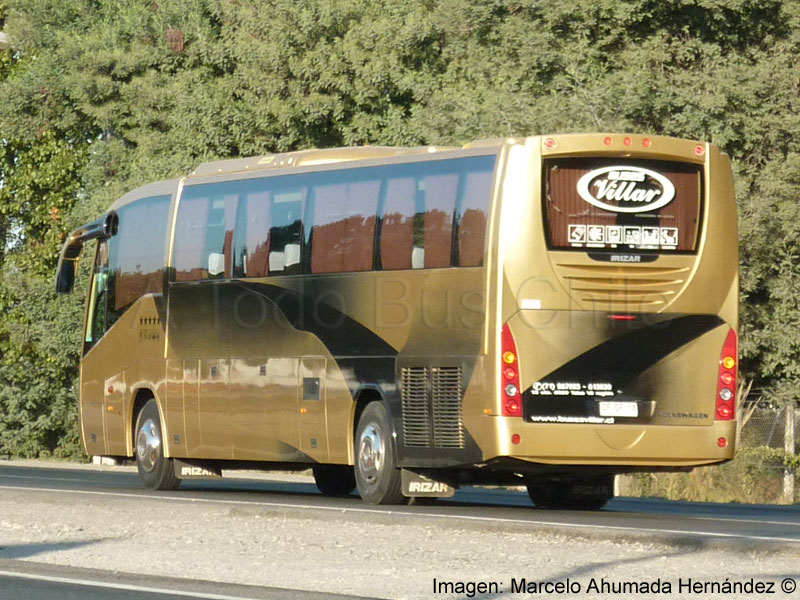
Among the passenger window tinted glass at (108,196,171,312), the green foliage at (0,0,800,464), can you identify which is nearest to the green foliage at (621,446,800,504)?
the green foliage at (0,0,800,464)

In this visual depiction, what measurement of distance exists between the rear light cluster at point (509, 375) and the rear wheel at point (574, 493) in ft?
10.1

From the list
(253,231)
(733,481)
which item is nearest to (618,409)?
(253,231)

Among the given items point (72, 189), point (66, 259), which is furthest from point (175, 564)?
point (72, 189)

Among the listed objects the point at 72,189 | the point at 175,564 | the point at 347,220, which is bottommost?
the point at 175,564

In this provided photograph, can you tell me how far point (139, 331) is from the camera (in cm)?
2328

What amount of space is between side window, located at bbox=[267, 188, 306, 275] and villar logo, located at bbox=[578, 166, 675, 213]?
4.12m

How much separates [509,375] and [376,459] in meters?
2.49

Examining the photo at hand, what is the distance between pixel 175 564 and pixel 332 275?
6890 mm

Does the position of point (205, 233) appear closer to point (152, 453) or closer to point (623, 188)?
point (152, 453)

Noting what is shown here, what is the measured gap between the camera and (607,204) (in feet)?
56.5

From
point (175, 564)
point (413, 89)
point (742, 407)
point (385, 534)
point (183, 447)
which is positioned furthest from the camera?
point (413, 89)

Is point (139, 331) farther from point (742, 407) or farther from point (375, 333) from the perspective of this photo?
point (742, 407)

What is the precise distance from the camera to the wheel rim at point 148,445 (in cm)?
2298

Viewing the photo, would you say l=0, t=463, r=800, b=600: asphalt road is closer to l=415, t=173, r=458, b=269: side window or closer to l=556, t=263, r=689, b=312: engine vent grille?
l=556, t=263, r=689, b=312: engine vent grille
